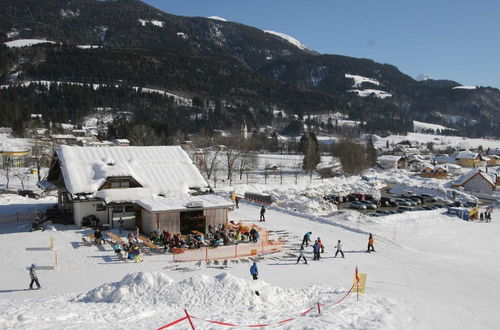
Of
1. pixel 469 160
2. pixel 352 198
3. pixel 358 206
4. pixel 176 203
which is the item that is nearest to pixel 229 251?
pixel 176 203

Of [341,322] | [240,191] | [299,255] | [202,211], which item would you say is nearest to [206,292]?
[341,322]

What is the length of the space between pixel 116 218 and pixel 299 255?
12.0 m

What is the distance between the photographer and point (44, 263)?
1898cm

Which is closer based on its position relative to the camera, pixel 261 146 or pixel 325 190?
pixel 325 190

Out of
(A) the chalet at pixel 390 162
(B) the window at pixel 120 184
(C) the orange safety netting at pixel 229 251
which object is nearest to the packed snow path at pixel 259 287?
(C) the orange safety netting at pixel 229 251

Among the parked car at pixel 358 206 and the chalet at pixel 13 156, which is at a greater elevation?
the chalet at pixel 13 156

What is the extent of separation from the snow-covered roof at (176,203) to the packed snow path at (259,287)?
12.6ft

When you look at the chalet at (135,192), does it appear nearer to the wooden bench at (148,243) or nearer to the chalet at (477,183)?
the wooden bench at (148,243)

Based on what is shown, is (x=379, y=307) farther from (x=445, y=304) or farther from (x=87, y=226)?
(x=87, y=226)

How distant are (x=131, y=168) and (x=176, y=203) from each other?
5275 millimetres

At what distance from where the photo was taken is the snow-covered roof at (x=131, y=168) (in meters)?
26.3

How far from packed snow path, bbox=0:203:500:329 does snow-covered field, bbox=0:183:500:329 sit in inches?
1.4

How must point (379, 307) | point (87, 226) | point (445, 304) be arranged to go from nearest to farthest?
point (379, 307)
point (445, 304)
point (87, 226)

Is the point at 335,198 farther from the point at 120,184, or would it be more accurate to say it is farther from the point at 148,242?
the point at 148,242
